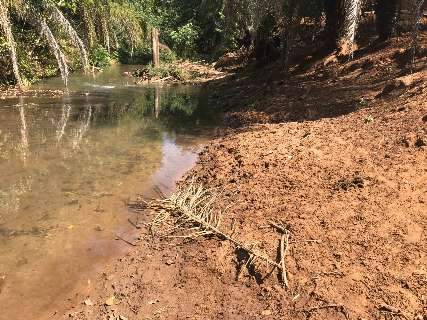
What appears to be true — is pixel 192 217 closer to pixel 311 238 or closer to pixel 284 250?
pixel 284 250

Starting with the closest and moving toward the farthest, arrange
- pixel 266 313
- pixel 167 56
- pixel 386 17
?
pixel 266 313 → pixel 386 17 → pixel 167 56

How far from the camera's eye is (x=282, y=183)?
19.5 feet

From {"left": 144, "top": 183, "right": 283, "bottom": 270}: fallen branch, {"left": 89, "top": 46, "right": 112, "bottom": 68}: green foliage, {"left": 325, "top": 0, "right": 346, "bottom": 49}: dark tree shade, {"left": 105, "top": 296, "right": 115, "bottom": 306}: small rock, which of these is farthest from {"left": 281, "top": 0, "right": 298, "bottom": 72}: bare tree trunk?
{"left": 89, "top": 46, "right": 112, "bottom": 68}: green foliage

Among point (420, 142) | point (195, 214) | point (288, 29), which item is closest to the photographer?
point (420, 142)

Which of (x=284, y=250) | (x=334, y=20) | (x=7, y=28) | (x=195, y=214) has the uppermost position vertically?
(x=334, y=20)

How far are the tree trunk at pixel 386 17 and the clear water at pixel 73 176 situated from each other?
16.2 feet

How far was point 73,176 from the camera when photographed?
759 centimetres

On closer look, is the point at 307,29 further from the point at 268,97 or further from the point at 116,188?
the point at 116,188

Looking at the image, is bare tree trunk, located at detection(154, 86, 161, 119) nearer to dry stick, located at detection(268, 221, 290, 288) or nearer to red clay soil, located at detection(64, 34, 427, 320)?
red clay soil, located at detection(64, 34, 427, 320)

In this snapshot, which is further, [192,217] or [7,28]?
A: [7,28]

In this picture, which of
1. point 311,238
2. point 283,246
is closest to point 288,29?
point 311,238

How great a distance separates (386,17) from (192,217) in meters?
9.13

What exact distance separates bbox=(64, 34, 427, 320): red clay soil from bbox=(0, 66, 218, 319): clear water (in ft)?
1.41

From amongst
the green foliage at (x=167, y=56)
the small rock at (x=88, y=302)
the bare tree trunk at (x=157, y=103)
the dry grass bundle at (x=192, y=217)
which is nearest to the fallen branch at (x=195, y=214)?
the dry grass bundle at (x=192, y=217)
